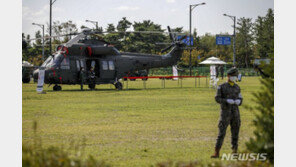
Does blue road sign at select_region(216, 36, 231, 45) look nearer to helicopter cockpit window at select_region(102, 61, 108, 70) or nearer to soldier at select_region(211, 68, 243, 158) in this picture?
helicopter cockpit window at select_region(102, 61, 108, 70)

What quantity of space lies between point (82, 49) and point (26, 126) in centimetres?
1868

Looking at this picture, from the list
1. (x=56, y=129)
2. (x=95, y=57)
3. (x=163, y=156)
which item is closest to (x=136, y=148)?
(x=163, y=156)

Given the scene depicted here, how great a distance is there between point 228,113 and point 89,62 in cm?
2455

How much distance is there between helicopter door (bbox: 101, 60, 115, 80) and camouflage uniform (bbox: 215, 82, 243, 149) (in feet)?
81.9

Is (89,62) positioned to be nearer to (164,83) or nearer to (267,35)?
(164,83)

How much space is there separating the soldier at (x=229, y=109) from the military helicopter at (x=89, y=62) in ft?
65.9

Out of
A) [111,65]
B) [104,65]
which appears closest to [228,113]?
[104,65]

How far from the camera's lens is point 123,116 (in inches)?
643

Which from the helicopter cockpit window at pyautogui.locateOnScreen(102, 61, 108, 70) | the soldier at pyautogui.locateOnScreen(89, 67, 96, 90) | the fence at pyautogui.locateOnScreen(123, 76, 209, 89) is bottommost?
the fence at pyautogui.locateOnScreen(123, 76, 209, 89)

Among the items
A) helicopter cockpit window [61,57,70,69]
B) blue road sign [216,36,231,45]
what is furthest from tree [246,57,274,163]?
blue road sign [216,36,231,45]

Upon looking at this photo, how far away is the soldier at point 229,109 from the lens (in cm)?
915

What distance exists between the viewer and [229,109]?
9211mm

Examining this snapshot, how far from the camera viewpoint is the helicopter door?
3397 cm

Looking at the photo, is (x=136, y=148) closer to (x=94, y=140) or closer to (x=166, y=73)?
(x=94, y=140)
